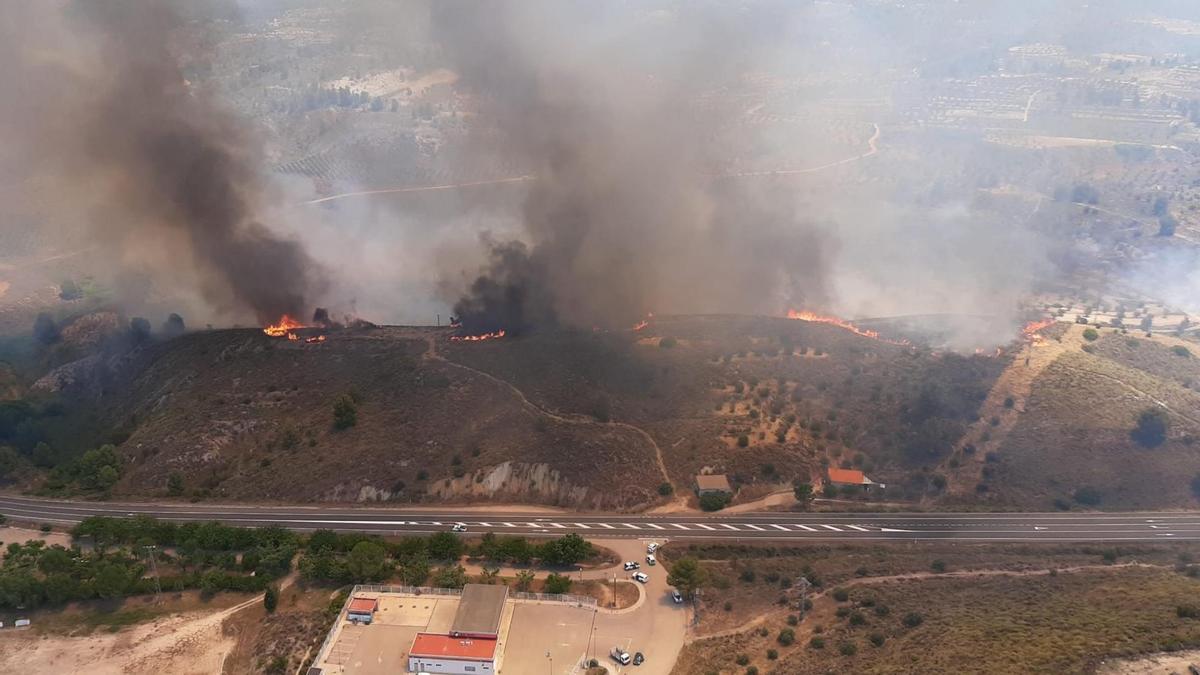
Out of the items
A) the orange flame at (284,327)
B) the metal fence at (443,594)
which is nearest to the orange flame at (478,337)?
the orange flame at (284,327)

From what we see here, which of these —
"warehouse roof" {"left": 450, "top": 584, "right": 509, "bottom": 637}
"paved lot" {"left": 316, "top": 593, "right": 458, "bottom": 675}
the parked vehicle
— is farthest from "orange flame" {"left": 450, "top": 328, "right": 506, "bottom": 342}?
the parked vehicle

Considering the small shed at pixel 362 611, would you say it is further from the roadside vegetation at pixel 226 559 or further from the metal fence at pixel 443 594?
the roadside vegetation at pixel 226 559

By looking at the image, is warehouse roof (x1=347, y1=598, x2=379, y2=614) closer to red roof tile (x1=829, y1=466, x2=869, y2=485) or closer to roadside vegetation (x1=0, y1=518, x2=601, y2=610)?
roadside vegetation (x1=0, y1=518, x2=601, y2=610)

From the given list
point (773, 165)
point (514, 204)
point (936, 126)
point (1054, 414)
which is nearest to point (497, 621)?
point (1054, 414)

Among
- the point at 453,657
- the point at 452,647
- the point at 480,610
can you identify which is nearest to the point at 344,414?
the point at 480,610

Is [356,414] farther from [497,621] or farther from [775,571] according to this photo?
[775,571]

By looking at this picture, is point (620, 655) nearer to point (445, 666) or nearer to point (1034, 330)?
point (445, 666)

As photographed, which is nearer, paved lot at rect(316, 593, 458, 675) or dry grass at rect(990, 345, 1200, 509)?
paved lot at rect(316, 593, 458, 675)
